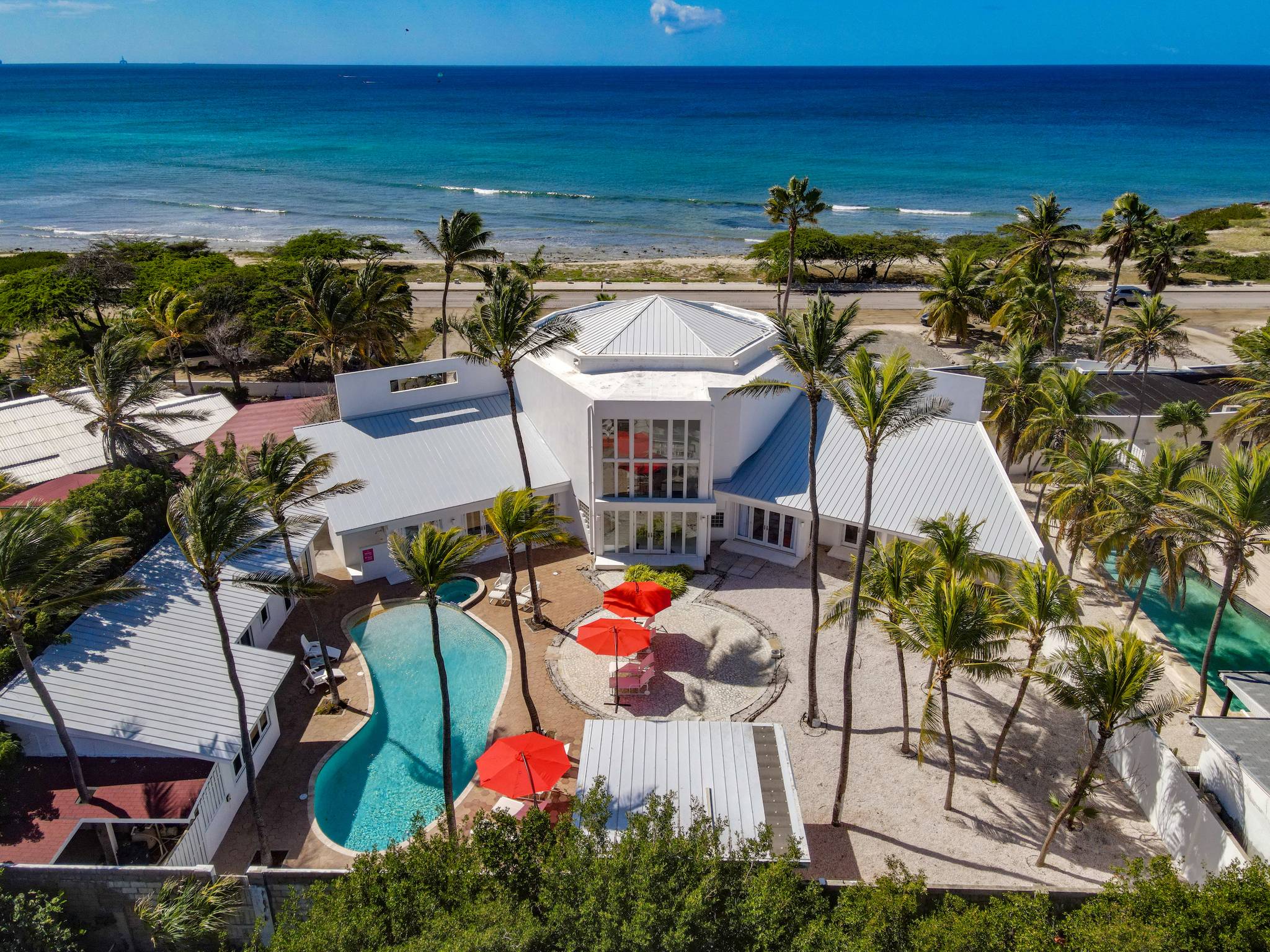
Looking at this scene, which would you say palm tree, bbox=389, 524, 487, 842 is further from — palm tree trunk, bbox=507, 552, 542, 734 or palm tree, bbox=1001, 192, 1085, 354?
palm tree, bbox=1001, 192, 1085, 354

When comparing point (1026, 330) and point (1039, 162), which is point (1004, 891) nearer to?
point (1026, 330)

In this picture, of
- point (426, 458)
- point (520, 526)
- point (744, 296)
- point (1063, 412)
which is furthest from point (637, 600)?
point (744, 296)

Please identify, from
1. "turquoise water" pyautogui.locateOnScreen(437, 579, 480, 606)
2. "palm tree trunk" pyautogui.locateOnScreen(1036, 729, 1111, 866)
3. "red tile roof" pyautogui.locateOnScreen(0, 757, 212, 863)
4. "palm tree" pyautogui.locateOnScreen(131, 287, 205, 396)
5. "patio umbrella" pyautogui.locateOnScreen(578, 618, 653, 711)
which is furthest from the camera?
"palm tree" pyautogui.locateOnScreen(131, 287, 205, 396)

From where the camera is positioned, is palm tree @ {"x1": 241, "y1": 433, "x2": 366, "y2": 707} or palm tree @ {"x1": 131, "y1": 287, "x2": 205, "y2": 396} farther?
palm tree @ {"x1": 131, "y1": 287, "x2": 205, "y2": 396}

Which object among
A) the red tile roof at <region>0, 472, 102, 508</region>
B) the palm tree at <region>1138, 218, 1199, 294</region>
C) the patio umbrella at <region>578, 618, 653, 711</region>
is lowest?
the patio umbrella at <region>578, 618, 653, 711</region>

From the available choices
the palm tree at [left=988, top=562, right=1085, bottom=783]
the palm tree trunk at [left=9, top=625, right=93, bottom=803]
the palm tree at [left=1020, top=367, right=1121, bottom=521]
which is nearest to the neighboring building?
the palm tree at [left=1020, top=367, right=1121, bottom=521]

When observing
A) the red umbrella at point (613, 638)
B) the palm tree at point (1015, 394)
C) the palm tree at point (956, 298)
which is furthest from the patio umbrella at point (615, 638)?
the palm tree at point (956, 298)

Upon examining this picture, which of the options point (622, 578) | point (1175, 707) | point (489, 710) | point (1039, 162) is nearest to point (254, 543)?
point (489, 710)
